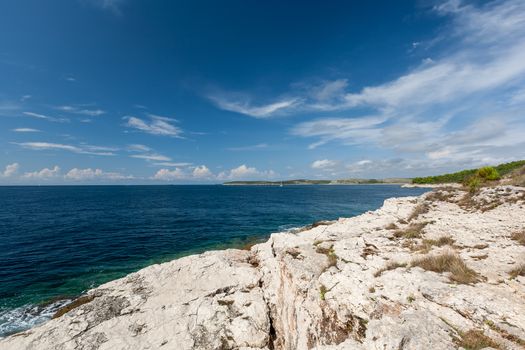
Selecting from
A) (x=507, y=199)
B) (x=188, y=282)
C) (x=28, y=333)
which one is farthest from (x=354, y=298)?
(x=507, y=199)

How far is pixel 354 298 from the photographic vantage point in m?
10.2

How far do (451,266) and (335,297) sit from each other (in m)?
5.16

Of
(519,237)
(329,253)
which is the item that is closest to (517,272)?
(519,237)

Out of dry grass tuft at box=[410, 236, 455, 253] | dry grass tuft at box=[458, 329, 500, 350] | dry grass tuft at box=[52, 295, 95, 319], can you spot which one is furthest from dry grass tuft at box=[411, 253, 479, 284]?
dry grass tuft at box=[52, 295, 95, 319]

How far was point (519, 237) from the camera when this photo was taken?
509 inches

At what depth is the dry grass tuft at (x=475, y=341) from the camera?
650 centimetres

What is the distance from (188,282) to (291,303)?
29.8 ft

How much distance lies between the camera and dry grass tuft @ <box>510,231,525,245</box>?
1252 centimetres

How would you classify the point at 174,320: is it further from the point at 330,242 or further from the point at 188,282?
the point at 330,242

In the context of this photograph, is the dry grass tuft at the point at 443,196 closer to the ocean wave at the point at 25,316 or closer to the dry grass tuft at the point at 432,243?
the dry grass tuft at the point at 432,243

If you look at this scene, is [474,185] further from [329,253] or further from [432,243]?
[329,253]

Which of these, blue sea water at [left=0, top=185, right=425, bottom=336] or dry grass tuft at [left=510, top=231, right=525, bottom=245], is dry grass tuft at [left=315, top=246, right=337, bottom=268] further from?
blue sea water at [left=0, top=185, right=425, bottom=336]

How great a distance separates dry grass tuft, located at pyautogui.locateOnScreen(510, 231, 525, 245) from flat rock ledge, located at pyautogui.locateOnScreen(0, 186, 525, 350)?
10 cm

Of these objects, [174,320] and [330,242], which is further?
[330,242]
